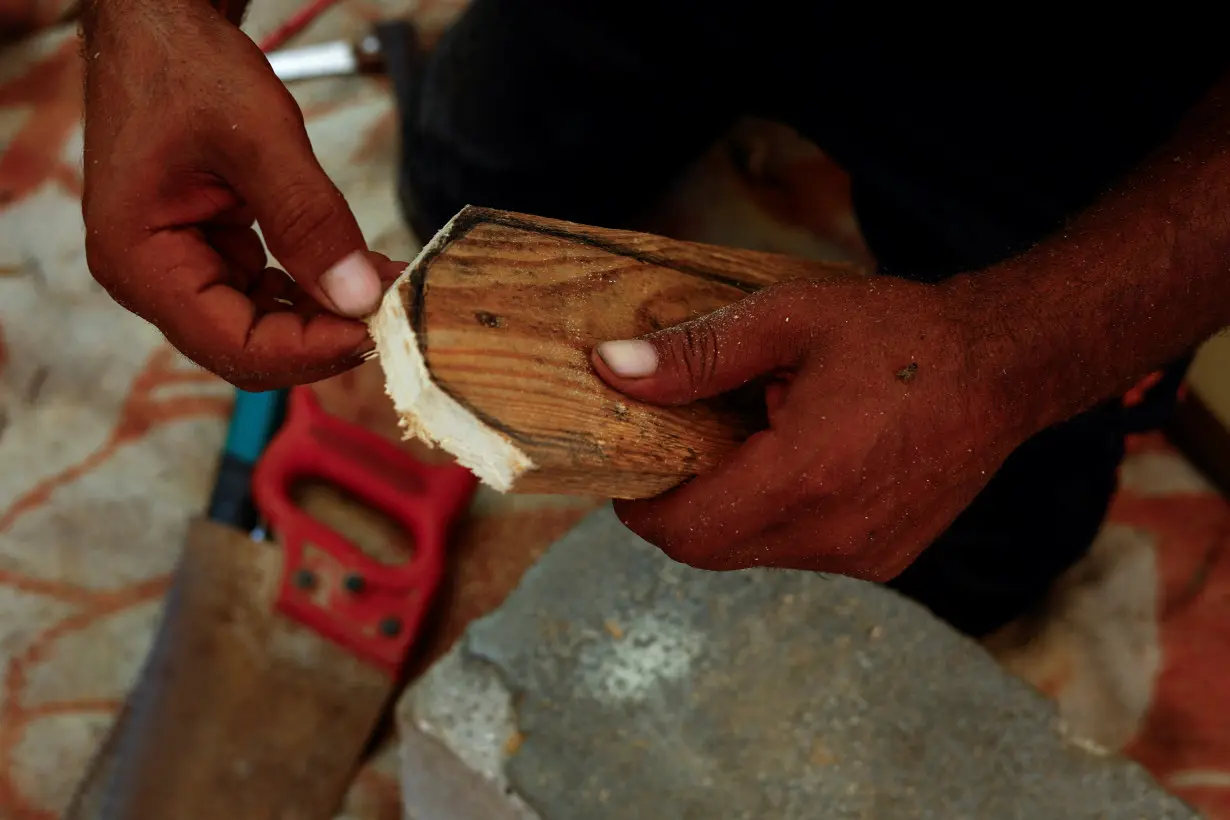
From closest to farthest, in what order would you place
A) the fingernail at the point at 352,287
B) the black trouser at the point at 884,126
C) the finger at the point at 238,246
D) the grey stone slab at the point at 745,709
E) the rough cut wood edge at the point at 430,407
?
the rough cut wood edge at the point at 430,407 < the fingernail at the point at 352,287 < the finger at the point at 238,246 < the grey stone slab at the point at 745,709 < the black trouser at the point at 884,126

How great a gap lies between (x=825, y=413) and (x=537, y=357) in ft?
0.73

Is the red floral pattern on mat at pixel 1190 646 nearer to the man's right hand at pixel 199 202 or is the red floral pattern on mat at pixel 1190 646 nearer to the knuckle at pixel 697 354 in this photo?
the knuckle at pixel 697 354

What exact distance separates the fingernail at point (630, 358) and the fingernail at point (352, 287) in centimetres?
20

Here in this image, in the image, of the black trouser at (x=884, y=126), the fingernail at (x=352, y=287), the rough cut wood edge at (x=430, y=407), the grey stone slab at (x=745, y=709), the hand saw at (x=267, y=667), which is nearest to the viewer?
the rough cut wood edge at (x=430, y=407)

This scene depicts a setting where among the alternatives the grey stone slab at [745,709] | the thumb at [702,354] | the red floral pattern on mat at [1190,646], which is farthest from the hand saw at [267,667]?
the red floral pattern on mat at [1190,646]

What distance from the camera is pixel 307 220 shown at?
2.49 feet

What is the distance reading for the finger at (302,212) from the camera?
75 centimetres

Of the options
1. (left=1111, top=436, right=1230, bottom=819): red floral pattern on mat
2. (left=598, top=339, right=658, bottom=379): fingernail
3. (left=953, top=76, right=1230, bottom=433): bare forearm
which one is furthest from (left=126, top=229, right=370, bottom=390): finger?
(left=1111, top=436, right=1230, bottom=819): red floral pattern on mat

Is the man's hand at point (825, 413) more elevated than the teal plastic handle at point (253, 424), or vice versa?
Result: the man's hand at point (825, 413)

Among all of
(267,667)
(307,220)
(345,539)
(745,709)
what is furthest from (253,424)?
(745,709)

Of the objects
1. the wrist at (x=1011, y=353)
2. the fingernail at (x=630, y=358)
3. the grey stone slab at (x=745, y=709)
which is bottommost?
the grey stone slab at (x=745, y=709)

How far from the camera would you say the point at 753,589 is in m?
1.07

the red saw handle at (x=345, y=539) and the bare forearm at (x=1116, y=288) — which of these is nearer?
the bare forearm at (x=1116, y=288)

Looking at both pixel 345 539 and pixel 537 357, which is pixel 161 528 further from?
pixel 537 357
